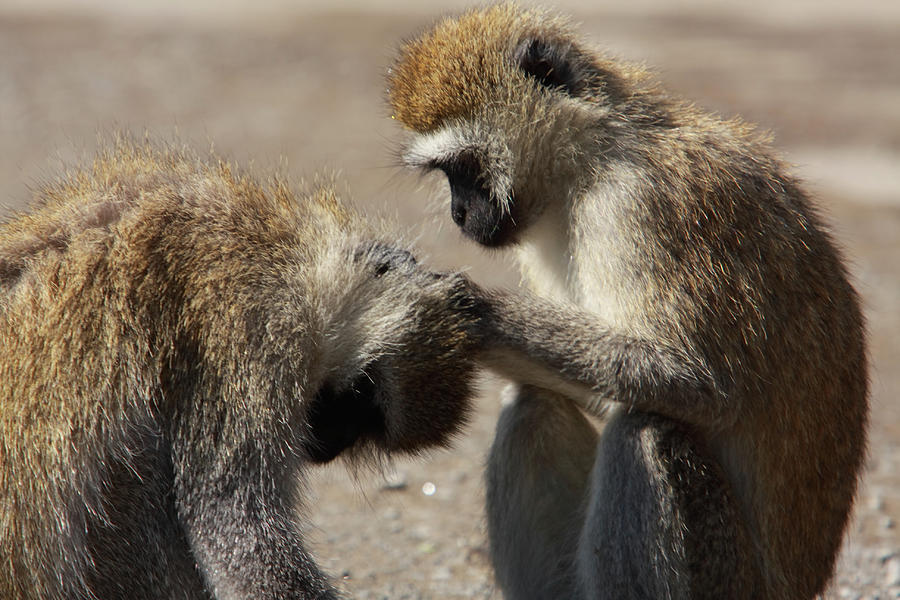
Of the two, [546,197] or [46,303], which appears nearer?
[46,303]

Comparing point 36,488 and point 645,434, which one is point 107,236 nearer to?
point 36,488

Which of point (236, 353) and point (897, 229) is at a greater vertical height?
point (236, 353)

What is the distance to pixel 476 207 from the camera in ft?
16.1

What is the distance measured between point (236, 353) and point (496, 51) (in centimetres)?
210

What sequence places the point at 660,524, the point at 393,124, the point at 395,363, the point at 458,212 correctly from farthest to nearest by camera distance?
the point at 393,124 < the point at 458,212 < the point at 660,524 < the point at 395,363

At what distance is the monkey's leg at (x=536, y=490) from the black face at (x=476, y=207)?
0.75m

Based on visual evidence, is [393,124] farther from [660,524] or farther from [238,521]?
[238,521]

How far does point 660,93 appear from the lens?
4953mm

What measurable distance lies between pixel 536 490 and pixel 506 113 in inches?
Answer: 62.9

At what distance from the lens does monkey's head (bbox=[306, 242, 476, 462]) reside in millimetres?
3674

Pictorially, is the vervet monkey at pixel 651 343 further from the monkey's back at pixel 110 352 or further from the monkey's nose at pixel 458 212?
the monkey's back at pixel 110 352

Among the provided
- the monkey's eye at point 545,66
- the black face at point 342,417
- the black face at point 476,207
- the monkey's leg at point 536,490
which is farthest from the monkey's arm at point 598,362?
the monkey's eye at point 545,66

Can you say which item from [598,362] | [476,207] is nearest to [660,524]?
[598,362]

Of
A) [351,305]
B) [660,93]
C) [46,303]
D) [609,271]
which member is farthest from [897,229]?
[46,303]
